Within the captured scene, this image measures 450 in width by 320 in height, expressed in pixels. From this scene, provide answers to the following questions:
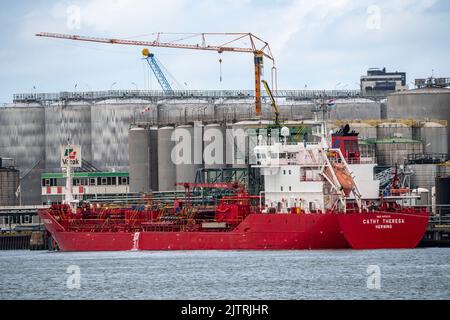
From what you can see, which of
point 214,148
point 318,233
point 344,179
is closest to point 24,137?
point 214,148

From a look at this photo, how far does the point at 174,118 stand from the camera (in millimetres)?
135125

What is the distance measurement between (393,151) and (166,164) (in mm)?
21865

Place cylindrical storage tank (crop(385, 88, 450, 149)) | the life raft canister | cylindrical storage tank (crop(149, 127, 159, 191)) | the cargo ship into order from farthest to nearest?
1. cylindrical storage tank (crop(385, 88, 450, 149))
2. cylindrical storage tank (crop(149, 127, 159, 191))
3. the life raft canister
4. the cargo ship

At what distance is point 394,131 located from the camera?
125 meters

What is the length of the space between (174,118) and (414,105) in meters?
25.4

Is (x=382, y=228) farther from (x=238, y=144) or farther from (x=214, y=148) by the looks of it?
(x=214, y=148)

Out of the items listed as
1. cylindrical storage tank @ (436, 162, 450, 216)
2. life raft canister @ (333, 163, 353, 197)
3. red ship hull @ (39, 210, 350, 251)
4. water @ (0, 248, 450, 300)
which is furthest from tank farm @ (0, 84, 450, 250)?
water @ (0, 248, 450, 300)

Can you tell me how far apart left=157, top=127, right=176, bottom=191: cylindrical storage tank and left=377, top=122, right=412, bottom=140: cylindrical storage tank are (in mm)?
20368

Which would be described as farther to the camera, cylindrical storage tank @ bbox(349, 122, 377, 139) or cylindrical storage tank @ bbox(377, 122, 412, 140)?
cylindrical storage tank @ bbox(377, 122, 412, 140)

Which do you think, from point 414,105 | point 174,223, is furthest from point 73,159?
point 414,105

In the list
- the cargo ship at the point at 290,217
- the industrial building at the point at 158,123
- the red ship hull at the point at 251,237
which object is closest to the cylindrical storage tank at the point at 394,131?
the industrial building at the point at 158,123

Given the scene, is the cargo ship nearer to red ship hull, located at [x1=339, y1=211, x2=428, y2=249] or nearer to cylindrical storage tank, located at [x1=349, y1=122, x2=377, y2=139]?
red ship hull, located at [x1=339, y1=211, x2=428, y2=249]

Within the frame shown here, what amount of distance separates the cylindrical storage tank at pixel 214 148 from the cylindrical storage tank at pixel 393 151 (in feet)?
47.6

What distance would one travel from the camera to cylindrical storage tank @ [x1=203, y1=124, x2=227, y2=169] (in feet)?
388
